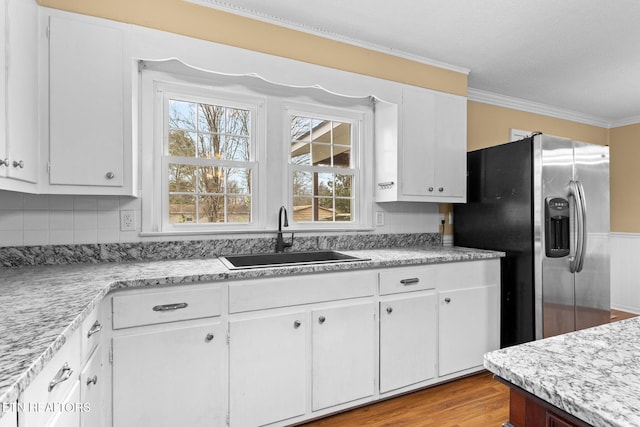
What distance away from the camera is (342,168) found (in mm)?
2812

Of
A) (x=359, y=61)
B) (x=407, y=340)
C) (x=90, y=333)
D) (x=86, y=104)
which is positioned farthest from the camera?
(x=359, y=61)

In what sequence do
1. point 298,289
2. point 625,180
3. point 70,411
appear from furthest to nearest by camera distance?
point 625,180 < point 298,289 < point 70,411

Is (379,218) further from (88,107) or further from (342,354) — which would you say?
(88,107)

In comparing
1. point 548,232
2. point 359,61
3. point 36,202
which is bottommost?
point 548,232

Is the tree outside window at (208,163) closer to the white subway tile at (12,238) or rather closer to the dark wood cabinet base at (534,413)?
the white subway tile at (12,238)

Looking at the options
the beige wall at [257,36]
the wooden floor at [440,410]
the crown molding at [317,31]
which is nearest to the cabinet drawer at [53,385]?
the wooden floor at [440,410]

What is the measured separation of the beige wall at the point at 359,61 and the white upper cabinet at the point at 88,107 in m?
0.19

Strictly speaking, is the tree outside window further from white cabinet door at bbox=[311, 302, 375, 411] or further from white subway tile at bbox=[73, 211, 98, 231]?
white cabinet door at bbox=[311, 302, 375, 411]

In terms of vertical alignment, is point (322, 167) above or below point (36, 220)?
above

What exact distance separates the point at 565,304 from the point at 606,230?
2.59 feet

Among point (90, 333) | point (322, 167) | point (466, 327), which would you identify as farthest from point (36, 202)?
point (466, 327)

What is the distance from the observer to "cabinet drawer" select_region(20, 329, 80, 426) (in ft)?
2.52

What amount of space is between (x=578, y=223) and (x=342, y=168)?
6.14 ft

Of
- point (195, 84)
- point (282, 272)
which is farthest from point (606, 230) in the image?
point (195, 84)
